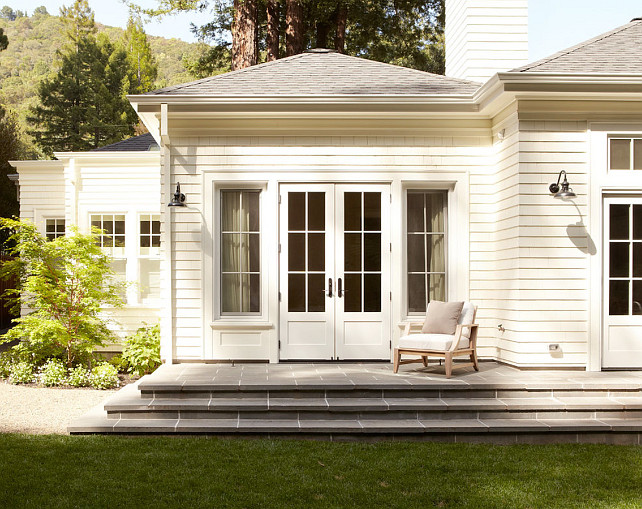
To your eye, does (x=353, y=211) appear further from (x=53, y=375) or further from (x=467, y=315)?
(x=53, y=375)

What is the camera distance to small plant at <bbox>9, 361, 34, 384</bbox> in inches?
339

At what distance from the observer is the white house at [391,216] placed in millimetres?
7164

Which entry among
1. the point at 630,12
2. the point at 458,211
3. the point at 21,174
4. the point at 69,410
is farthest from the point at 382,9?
the point at 69,410

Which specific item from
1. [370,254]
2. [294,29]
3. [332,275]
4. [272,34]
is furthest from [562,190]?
[272,34]

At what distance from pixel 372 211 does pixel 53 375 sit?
450cm

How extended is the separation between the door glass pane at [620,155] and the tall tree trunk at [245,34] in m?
8.70

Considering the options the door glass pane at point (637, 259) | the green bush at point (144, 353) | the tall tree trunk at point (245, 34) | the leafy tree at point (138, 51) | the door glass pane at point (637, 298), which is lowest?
the green bush at point (144, 353)

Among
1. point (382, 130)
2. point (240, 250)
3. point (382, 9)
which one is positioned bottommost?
point (240, 250)

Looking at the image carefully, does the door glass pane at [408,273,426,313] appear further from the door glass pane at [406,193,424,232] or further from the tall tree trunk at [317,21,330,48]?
the tall tree trunk at [317,21,330,48]

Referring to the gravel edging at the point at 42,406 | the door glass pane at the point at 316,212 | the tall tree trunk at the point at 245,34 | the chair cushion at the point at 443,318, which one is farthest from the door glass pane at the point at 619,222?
the tall tree trunk at the point at 245,34

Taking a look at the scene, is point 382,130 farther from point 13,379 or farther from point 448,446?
point 13,379

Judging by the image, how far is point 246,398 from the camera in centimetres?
627

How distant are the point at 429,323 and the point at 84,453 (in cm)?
371

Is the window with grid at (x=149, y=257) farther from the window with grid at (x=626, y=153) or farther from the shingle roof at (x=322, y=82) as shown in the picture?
the window with grid at (x=626, y=153)
